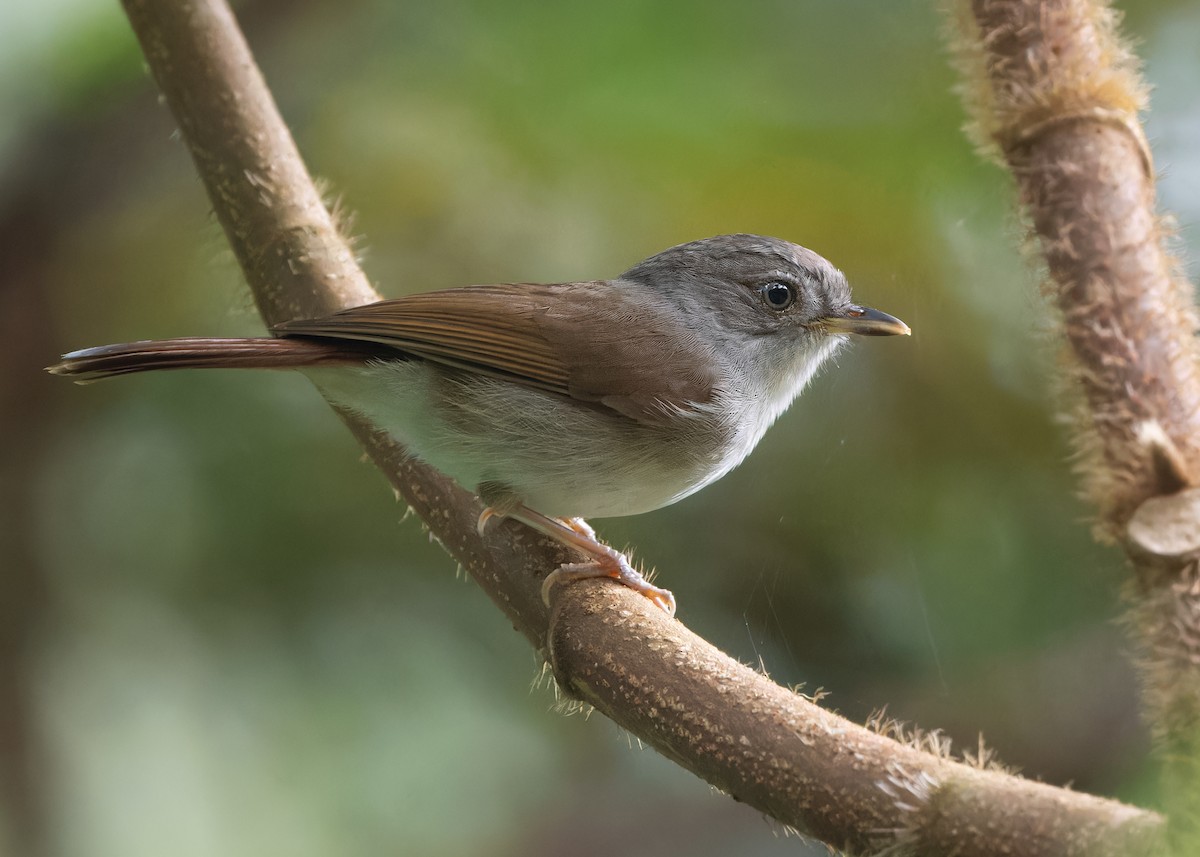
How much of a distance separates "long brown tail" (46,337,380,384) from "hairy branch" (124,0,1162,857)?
0.37 m

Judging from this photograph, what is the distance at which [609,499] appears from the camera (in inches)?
97.3


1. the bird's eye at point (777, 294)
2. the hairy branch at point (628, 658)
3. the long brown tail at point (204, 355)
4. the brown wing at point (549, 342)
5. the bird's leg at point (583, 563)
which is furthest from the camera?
the bird's eye at point (777, 294)

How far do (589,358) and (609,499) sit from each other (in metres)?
0.34

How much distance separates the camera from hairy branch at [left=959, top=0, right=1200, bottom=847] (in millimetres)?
1390

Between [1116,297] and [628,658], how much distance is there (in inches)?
39.4

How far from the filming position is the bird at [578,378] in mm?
2457

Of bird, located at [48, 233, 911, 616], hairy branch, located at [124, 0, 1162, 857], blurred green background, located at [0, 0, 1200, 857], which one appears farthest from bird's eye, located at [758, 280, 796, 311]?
hairy branch, located at [124, 0, 1162, 857]

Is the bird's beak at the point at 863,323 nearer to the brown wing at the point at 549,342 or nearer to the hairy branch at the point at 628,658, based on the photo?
the brown wing at the point at 549,342

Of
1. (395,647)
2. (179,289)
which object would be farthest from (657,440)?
(179,289)

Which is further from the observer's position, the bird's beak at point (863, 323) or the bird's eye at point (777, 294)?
the bird's eye at point (777, 294)

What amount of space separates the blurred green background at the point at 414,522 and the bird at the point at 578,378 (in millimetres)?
133

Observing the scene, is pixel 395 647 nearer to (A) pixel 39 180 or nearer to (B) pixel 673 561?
(B) pixel 673 561

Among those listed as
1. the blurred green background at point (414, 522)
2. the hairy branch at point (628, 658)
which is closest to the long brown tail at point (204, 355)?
the hairy branch at point (628, 658)

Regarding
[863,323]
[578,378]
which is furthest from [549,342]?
[863,323]
